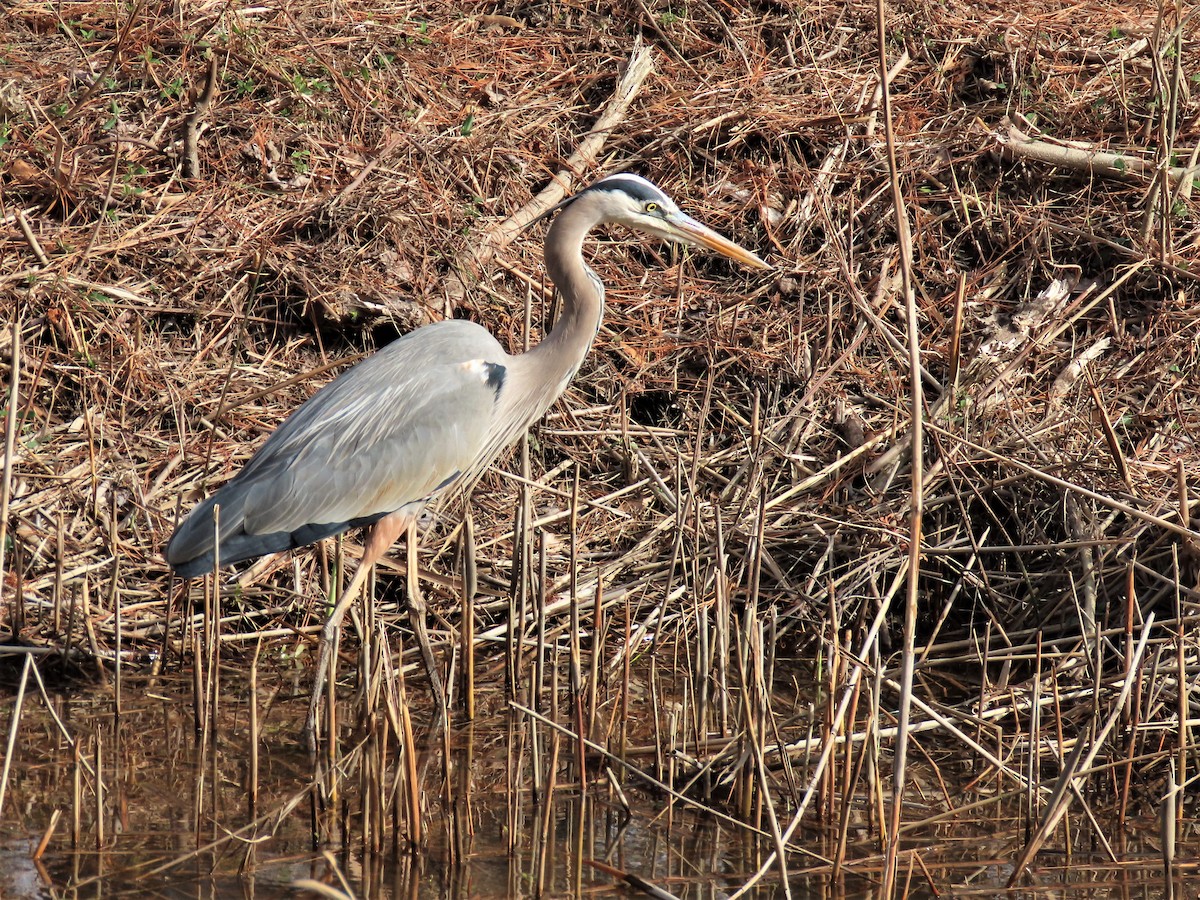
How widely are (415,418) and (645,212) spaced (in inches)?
43.8

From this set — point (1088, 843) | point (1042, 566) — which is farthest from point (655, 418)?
point (1088, 843)

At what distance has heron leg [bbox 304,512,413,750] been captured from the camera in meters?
4.21

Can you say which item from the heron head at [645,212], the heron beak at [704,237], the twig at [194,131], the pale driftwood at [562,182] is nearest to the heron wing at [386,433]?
the heron head at [645,212]

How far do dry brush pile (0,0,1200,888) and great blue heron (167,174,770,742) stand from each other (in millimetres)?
251

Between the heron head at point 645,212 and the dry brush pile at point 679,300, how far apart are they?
1.36ft

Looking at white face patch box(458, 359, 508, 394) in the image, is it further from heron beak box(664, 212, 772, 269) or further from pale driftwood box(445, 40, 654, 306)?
pale driftwood box(445, 40, 654, 306)

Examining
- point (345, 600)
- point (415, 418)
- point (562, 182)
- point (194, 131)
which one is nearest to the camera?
point (345, 600)

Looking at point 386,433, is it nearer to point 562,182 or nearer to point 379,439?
point 379,439

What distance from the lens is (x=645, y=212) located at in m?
4.92

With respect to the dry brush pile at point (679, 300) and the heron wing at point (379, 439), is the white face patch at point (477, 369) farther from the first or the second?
the dry brush pile at point (679, 300)

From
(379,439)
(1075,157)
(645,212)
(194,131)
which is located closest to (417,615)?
(379,439)

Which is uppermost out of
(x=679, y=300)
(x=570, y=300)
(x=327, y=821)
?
(x=570, y=300)

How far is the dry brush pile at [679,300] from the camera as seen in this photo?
5.03 meters

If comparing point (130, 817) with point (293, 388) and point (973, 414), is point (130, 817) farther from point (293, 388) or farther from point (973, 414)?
point (973, 414)
